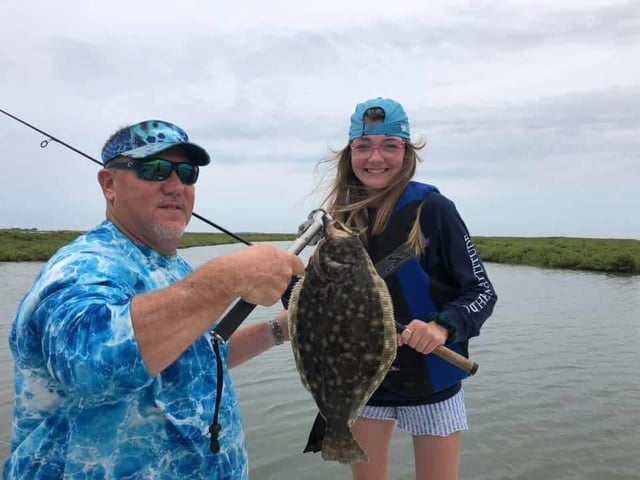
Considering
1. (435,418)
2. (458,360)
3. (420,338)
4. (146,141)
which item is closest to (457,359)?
(458,360)

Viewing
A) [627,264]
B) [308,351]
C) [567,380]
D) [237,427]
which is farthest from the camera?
[627,264]

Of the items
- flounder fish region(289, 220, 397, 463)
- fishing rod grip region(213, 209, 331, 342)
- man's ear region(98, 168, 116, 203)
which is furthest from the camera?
man's ear region(98, 168, 116, 203)

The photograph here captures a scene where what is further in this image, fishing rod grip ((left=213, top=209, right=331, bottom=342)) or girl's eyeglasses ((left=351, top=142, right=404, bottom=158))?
girl's eyeglasses ((left=351, top=142, right=404, bottom=158))

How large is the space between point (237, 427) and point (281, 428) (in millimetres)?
5607

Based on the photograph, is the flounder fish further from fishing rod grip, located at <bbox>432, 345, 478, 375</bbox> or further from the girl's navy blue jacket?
the girl's navy blue jacket

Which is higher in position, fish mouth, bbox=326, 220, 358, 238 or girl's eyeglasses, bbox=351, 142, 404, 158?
girl's eyeglasses, bbox=351, 142, 404, 158

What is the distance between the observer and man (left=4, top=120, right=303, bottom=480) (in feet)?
6.79

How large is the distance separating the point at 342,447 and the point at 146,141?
201 centimetres

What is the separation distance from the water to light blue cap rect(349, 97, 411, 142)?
486 centimetres

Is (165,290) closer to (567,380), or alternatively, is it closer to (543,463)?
(543,463)

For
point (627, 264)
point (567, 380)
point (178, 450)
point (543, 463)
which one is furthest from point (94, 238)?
point (627, 264)

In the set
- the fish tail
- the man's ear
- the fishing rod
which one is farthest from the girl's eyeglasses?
the fish tail

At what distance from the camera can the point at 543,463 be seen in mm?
7352

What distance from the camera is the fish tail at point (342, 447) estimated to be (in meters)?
2.84
